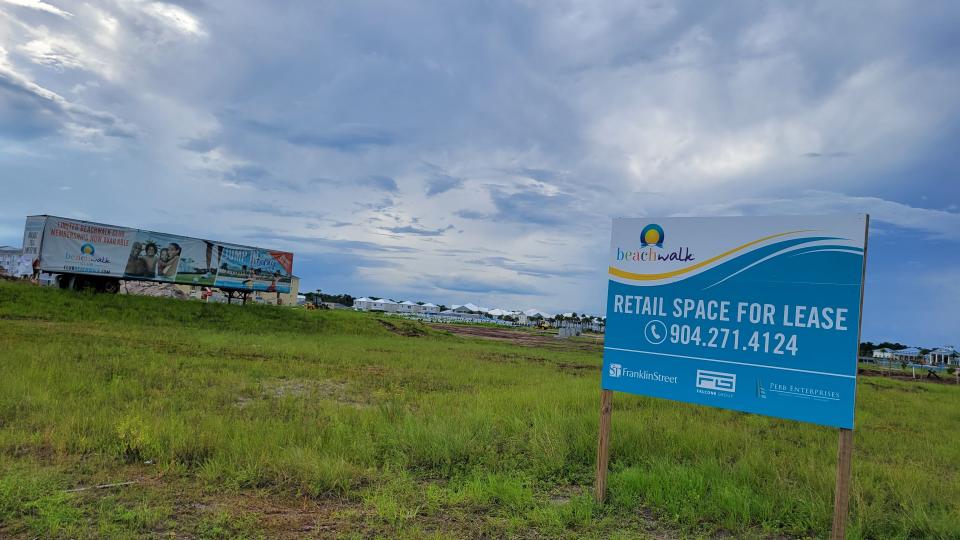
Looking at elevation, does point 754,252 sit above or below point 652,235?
below

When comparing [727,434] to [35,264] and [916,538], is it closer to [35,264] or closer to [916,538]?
[916,538]

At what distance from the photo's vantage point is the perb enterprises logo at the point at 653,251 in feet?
18.7

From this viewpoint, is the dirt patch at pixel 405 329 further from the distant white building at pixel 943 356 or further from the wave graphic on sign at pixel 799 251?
the distant white building at pixel 943 356

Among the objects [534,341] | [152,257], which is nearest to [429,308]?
[534,341]

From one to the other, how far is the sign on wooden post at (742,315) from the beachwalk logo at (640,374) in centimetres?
1

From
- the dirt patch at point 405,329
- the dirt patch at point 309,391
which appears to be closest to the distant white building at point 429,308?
the dirt patch at point 405,329

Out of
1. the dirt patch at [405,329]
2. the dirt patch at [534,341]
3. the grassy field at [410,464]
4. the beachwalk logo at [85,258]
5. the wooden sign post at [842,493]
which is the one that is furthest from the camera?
the dirt patch at [534,341]

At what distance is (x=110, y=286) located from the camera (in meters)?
31.1

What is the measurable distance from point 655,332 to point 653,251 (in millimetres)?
867

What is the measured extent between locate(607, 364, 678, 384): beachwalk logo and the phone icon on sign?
0.33m

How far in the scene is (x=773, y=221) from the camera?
204 inches

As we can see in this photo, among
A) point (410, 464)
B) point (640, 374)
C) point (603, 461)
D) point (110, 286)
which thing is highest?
point (640, 374)

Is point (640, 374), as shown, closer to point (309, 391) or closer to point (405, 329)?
point (309, 391)

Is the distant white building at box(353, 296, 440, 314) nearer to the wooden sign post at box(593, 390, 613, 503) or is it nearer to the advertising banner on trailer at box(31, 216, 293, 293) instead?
the advertising banner on trailer at box(31, 216, 293, 293)
